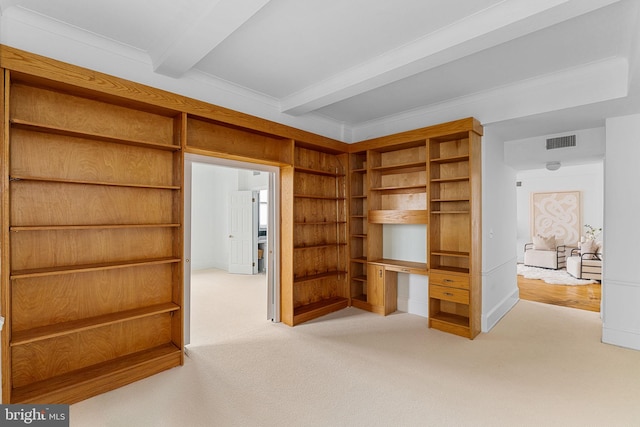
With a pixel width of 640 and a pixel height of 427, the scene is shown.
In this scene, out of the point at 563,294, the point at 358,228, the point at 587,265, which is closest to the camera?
the point at 358,228

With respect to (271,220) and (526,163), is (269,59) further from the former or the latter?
(526,163)

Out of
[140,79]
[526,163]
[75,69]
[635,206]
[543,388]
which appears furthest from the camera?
[526,163]

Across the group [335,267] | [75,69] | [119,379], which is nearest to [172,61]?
[75,69]

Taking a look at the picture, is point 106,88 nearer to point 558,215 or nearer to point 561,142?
point 561,142

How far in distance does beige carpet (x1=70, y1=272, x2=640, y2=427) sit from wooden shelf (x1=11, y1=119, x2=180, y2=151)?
2.09 metres

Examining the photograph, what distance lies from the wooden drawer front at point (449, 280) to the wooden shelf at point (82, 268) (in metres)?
2.99

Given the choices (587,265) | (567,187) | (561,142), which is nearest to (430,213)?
(561,142)

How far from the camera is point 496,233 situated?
416 centimetres

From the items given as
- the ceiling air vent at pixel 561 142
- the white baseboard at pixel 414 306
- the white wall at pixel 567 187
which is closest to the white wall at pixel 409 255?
the white baseboard at pixel 414 306

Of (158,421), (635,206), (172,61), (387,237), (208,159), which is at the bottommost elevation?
(158,421)

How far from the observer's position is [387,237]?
4863 millimetres

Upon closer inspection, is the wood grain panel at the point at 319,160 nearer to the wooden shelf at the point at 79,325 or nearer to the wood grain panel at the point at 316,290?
the wood grain panel at the point at 316,290

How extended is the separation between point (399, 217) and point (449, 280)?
3.37ft

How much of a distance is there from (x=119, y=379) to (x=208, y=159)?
2207 mm
